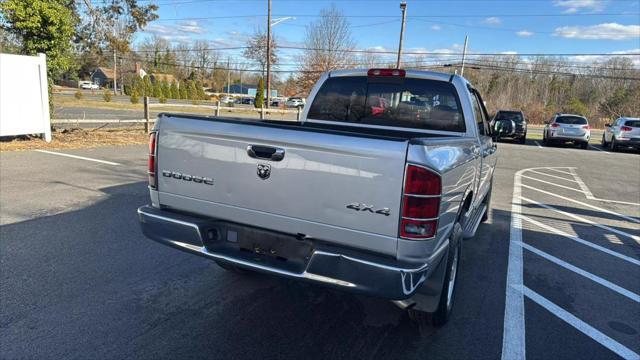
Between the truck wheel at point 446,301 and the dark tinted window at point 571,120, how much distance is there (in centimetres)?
2110

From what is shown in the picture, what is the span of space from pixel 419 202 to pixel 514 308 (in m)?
2.05

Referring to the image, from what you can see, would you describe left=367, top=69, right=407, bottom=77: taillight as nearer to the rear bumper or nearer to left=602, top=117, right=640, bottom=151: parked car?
the rear bumper

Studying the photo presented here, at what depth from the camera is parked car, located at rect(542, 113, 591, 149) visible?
2080 cm

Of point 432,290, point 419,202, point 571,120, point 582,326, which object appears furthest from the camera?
point 571,120

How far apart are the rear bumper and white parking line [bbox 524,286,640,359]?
4.99ft

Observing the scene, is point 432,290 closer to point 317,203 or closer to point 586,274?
point 317,203

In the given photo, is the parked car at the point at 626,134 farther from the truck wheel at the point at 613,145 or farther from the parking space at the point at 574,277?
the parking space at the point at 574,277

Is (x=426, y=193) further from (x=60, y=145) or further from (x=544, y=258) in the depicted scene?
(x=60, y=145)

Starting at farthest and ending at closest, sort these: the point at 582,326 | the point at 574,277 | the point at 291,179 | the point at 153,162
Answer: the point at 574,277 → the point at 582,326 → the point at 153,162 → the point at 291,179

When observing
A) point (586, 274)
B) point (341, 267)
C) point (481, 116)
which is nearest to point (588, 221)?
point (586, 274)

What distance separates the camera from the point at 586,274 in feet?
15.6

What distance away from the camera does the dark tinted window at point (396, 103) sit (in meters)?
4.14

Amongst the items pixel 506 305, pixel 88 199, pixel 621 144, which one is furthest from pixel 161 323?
pixel 621 144

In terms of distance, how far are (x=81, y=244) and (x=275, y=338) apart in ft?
9.47
